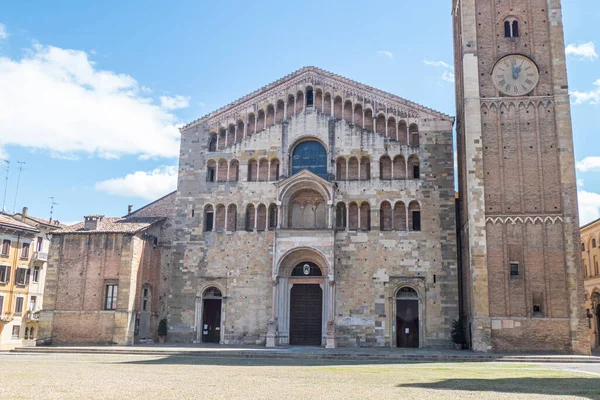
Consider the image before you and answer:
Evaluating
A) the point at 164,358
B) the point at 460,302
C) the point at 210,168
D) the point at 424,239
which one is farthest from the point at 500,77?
the point at 164,358

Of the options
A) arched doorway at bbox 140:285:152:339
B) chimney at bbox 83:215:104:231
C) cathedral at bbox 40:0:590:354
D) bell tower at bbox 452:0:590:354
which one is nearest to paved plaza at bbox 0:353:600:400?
bell tower at bbox 452:0:590:354

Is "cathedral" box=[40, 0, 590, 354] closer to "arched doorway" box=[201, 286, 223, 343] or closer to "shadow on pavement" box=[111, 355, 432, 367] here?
"arched doorway" box=[201, 286, 223, 343]

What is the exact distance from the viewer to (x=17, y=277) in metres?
47.6

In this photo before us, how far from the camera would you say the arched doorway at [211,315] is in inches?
1332

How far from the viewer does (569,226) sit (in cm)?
2855

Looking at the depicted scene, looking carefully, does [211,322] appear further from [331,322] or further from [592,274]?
[592,274]

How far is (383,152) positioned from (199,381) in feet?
71.4

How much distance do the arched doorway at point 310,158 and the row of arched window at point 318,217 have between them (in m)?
2.23

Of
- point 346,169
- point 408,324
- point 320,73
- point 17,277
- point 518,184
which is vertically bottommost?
point 408,324

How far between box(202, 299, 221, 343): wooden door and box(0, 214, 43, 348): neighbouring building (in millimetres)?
19985

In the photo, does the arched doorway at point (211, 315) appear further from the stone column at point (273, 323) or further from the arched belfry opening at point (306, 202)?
the arched belfry opening at point (306, 202)

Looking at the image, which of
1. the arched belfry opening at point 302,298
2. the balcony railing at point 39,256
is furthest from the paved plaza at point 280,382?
the balcony railing at point 39,256

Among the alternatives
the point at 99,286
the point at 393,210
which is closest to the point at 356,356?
the point at 393,210

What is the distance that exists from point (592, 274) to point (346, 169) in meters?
23.6
